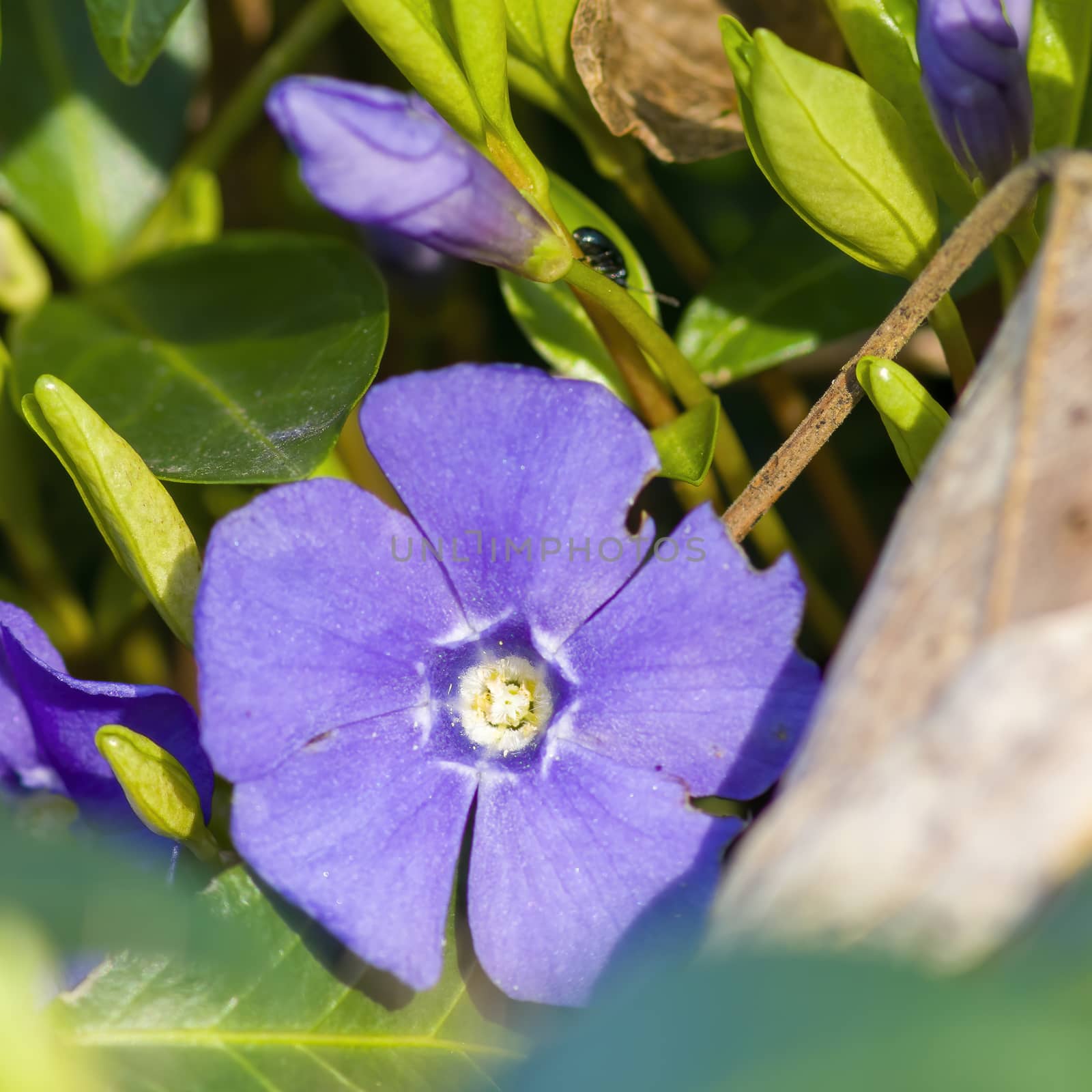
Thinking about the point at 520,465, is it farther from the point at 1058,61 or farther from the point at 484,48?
the point at 1058,61

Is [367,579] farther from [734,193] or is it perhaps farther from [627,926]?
[734,193]

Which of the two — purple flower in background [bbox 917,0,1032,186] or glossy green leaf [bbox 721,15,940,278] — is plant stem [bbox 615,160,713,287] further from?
purple flower in background [bbox 917,0,1032,186]

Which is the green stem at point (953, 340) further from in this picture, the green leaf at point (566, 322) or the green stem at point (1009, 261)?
the green leaf at point (566, 322)

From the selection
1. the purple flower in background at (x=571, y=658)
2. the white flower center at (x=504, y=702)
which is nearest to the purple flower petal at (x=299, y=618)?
the purple flower in background at (x=571, y=658)

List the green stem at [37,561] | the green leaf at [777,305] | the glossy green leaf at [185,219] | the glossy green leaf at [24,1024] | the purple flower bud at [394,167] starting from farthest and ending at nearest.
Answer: the glossy green leaf at [185,219], the green stem at [37,561], the green leaf at [777,305], the purple flower bud at [394,167], the glossy green leaf at [24,1024]

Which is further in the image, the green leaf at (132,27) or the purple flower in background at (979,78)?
the green leaf at (132,27)

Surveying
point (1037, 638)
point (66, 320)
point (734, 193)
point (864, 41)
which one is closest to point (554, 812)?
point (1037, 638)

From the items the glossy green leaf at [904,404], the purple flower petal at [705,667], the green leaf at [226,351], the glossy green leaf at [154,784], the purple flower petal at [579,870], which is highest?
the glossy green leaf at [904,404]
